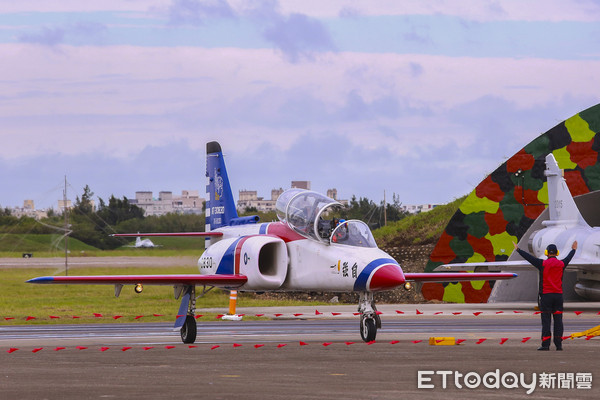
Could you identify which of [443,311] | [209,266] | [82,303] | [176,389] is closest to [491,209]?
[443,311]

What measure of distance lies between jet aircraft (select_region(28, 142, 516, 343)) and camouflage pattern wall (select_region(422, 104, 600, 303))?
1632 cm

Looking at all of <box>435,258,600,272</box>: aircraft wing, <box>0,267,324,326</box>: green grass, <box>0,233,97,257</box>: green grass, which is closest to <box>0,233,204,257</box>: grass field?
<box>0,233,97,257</box>: green grass

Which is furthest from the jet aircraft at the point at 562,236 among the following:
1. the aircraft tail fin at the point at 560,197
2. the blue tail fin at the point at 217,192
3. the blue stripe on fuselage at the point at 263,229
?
the blue stripe on fuselage at the point at 263,229

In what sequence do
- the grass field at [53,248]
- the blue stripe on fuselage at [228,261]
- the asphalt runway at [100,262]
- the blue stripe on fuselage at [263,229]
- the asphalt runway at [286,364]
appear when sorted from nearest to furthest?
the asphalt runway at [286,364] < the blue stripe on fuselage at [228,261] < the blue stripe on fuselage at [263,229] < the asphalt runway at [100,262] < the grass field at [53,248]

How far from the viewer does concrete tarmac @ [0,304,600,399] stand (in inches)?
470

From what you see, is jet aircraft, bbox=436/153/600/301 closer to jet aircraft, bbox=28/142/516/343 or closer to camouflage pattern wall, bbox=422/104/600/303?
camouflage pattern wall, bbox=422/104/600/303

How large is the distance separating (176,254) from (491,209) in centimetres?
2163

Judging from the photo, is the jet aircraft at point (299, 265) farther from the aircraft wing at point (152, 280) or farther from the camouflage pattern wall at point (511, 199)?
the camouflage pattern wall at point (511, 199)

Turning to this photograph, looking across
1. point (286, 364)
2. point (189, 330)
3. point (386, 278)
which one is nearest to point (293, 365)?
point (286, 364)

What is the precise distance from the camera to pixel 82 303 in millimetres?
39125

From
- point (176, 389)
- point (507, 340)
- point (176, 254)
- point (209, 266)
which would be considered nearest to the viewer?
point (176, 389)

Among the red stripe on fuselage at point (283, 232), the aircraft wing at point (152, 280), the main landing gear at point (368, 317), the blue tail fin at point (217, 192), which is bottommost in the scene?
the main landing gear at point (368, 317)

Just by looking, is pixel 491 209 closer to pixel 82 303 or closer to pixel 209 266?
pixel 82 303

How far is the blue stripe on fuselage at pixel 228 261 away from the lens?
2197 cm
